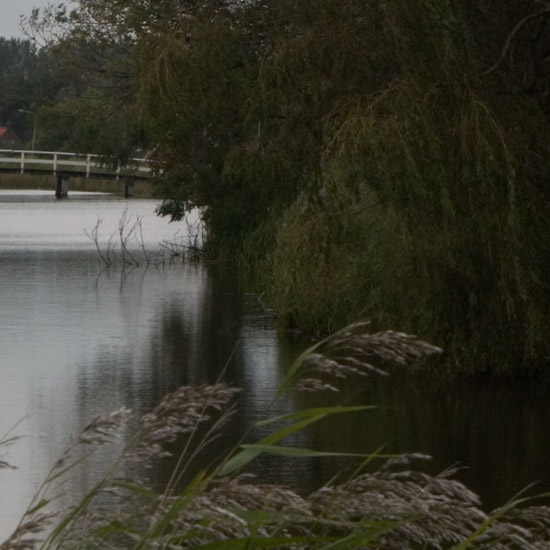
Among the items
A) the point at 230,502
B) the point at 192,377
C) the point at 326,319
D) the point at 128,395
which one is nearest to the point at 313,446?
the point at 128,395

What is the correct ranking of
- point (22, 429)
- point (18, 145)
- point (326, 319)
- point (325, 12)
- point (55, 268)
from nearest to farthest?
point (22, 429) < point (325, 12) < point (326, 319) < point (55, 268) < point (18, 145)

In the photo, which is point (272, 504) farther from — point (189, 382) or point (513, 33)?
point (189, 382)

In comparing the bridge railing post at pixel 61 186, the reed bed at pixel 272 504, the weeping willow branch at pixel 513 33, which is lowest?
the bridge railing post at pixel 61 186

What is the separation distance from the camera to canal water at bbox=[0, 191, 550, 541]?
10.6m

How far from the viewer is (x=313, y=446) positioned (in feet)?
37.2

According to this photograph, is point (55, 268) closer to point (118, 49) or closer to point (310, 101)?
point (118, 49)

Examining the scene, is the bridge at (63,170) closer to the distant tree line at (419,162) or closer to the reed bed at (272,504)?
the distant tree line at (419,162)

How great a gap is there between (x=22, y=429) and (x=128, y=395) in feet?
7.04

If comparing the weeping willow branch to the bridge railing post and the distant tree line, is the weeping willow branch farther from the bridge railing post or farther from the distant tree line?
the bridge railing post

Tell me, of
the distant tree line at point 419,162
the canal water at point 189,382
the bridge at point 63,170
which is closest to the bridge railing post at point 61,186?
the bridge at point 63,170

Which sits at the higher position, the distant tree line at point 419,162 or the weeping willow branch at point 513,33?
the weeping willow branch at point 513,33

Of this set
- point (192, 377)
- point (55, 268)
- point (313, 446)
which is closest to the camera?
point (313, 446)

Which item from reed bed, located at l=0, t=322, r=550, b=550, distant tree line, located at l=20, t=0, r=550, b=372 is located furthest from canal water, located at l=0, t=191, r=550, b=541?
reed bed, located at l=0, t=322, r=550, b=550

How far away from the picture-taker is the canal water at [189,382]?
10578 millimetres
